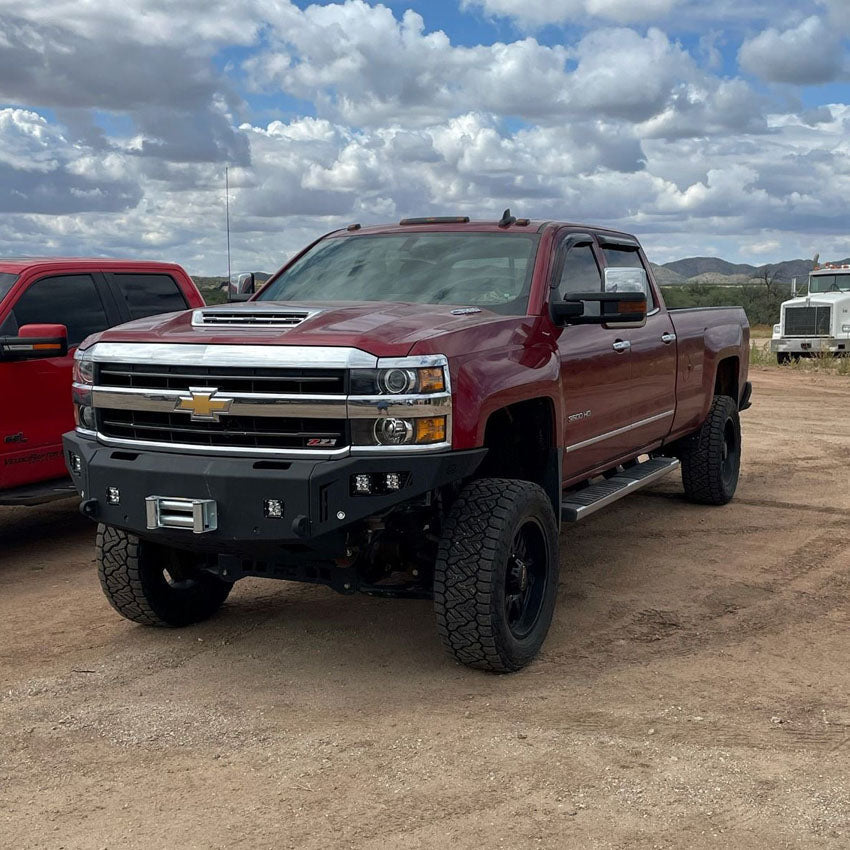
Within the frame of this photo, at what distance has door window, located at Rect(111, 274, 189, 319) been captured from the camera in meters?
8.13

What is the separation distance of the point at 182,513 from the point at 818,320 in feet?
72.3

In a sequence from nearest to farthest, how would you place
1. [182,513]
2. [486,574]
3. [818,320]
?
[182,513] < [486,574] < [818,320]

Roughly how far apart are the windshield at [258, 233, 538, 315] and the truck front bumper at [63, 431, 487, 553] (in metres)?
1.36

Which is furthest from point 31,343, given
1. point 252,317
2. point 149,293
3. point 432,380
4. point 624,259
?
point 624,259

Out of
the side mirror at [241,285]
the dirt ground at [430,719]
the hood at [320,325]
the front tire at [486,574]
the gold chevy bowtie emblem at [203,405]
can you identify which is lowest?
the dirt ground at [430,719]

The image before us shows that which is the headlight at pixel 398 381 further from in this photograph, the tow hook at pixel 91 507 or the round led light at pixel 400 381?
the tow hook at pixel 91 507

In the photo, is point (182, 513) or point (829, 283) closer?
point (182, 513)

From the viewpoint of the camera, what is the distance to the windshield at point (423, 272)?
5.86 meters

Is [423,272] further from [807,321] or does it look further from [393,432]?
[807,321]

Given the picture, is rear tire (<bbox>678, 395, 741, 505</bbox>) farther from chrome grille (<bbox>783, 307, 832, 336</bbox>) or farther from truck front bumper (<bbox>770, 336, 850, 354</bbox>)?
chrome grille (<bbox>783, 307, 832, 336</bbox>)

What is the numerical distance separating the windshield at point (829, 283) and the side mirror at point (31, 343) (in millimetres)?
21350

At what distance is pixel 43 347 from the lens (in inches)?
268

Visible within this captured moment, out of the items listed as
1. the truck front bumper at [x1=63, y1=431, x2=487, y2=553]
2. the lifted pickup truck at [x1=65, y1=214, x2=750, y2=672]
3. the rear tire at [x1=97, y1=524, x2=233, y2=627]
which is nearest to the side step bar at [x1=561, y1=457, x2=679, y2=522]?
the lifted pickup truck at [x1=65, y1=214, x2=750, y2=672]

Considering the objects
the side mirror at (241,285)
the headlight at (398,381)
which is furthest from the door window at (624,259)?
the headlight at (398,381)
